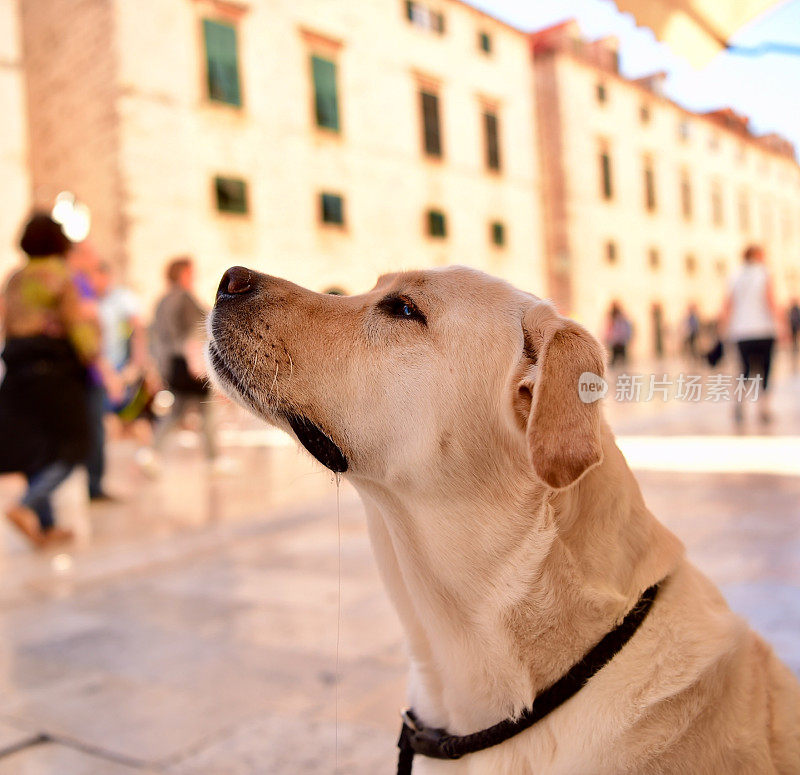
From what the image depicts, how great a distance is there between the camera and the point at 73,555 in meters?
4.58

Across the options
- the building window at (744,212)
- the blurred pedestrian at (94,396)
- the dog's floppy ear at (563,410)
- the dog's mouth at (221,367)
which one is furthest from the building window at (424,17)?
the dog's floppy ear at (563,410)

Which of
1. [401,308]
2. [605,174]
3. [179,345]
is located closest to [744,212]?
[605,174]

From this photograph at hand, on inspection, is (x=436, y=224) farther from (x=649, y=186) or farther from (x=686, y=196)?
(x=686, y=196)

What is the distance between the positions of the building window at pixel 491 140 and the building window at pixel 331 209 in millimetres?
6857

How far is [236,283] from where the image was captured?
1.79m

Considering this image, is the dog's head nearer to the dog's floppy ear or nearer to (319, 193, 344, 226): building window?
the dog's floppy ear

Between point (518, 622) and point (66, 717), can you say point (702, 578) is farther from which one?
point (66, 717)

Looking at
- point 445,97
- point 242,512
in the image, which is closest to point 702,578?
point 242,512

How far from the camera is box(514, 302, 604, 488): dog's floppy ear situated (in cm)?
136

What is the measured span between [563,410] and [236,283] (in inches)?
32.5

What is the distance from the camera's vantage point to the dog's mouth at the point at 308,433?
5.49 ft

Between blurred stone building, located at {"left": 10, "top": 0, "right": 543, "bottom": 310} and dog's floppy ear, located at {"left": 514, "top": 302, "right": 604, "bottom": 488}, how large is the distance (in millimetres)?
11711

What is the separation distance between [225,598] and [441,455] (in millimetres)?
2447

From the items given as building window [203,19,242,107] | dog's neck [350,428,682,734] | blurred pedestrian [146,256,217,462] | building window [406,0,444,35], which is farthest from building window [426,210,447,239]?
dog's neck [350,428,682,734]
